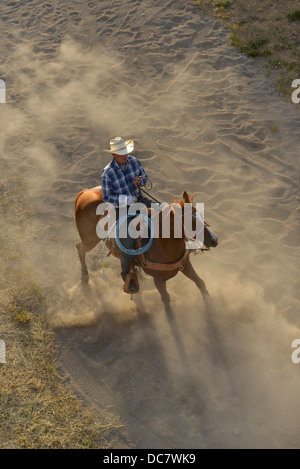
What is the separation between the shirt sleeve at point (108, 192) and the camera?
541cm

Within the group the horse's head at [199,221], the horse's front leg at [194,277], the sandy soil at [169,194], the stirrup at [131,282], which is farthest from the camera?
the horse's front leg at [194,277]

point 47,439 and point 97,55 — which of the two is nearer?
point 47,439

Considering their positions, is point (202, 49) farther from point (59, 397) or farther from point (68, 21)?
point (59, 397)

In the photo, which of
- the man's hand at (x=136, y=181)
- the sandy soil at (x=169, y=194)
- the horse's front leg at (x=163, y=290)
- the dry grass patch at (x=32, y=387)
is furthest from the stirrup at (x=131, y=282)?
the dry grass patch at (x=32, y=387)

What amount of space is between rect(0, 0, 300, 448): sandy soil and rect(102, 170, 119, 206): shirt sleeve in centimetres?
180

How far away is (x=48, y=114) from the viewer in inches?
413

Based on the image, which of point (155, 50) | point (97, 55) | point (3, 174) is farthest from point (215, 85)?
point (3, 174)

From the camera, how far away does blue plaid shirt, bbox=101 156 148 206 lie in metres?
5.44

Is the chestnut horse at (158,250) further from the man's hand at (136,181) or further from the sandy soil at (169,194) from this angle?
the man's hand at (136,181)

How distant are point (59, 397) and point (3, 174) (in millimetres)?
5643

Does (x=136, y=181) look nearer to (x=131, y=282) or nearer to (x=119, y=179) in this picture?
(x=119, y=179)

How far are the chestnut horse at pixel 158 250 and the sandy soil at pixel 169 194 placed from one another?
51cm

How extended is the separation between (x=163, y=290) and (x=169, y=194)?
2.77 m
